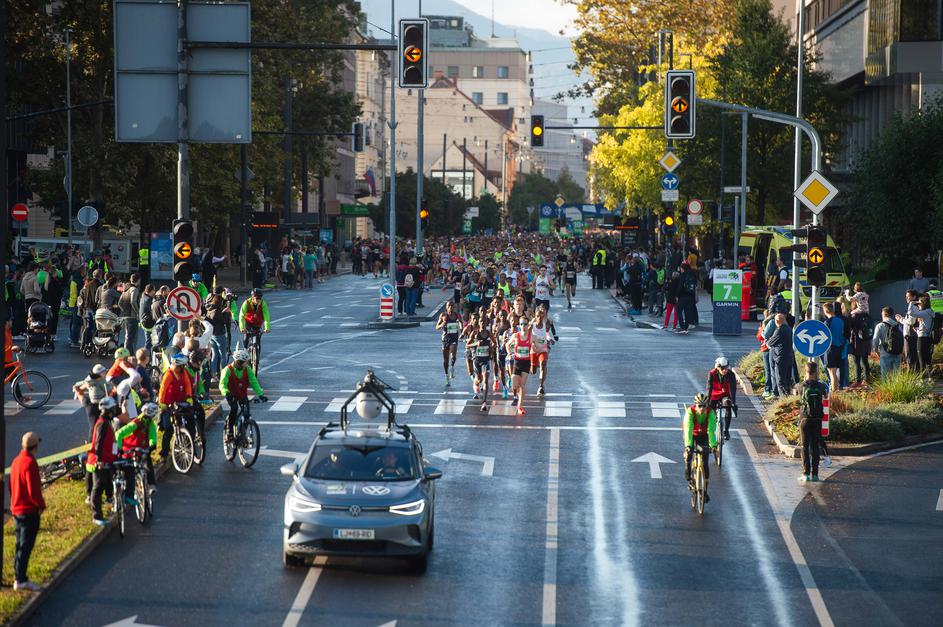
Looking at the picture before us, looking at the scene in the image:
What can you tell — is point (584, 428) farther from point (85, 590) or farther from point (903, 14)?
point (903, 14)

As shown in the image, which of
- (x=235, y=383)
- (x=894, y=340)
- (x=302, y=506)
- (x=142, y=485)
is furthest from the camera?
(x=894, y=340)

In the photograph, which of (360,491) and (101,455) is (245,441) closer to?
(101,455)

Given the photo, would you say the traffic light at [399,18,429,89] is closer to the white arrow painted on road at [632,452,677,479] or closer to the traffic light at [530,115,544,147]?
the white arrow painted on road at [632,452,677,479]

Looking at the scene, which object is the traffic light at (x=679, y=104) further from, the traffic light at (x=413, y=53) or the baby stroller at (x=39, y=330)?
the baby stroller at (x=39, y=330)

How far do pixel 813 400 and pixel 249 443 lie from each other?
27.0 ft

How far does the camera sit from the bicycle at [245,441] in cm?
2120

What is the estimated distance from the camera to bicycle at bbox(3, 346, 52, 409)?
85.6 ft

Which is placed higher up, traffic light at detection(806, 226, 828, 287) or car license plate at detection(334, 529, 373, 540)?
traffic light at detection(806, 226, 828, 287)

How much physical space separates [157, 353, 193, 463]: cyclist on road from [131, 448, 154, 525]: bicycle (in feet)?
9.15

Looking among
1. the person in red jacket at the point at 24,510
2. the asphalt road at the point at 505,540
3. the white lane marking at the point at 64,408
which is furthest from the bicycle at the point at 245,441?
the person in red jacket at the point at 24,510

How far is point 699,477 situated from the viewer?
1817cm

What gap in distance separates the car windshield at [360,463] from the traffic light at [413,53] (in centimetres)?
846

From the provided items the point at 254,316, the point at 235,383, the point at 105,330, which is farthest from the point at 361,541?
the point at 105,330

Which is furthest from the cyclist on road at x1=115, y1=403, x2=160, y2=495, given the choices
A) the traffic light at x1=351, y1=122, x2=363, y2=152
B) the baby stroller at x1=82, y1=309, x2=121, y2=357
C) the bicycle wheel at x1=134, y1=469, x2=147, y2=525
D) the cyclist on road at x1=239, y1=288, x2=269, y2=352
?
the traffic light at x1=351, y1=122, x2=363, y2=152
